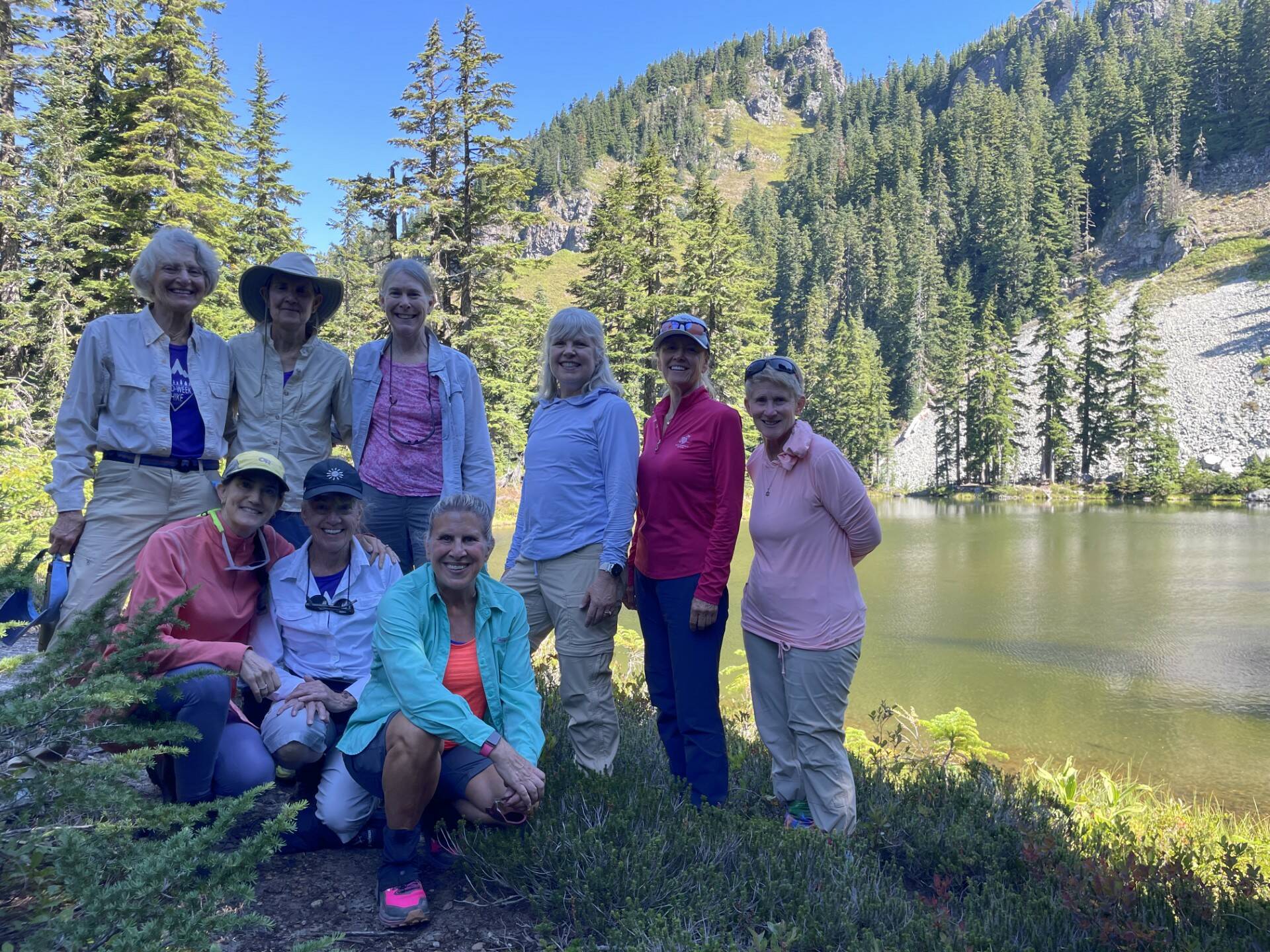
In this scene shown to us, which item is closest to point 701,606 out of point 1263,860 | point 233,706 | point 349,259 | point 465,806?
point 465,806

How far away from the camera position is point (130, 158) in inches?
723

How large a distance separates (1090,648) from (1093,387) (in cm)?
3908

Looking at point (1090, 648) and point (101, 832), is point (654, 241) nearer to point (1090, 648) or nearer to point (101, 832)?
point (1090, 648)

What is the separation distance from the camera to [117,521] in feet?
10.1

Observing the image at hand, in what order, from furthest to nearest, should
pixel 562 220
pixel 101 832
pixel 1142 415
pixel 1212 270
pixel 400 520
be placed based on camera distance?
pixel 562 220 → pixel 1212 270 → pixel 1142 415 → pixel 400 520 → pixel 101 832

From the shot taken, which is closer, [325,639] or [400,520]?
[325,639]

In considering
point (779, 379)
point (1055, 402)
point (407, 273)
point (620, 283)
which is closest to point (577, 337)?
point (407, 273)

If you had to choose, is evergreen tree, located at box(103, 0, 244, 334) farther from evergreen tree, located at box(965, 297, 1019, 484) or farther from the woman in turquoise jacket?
evergreen tree, located at box(965, 297, 1019, 484)

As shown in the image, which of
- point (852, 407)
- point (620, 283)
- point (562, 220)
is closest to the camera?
point (620, 283)

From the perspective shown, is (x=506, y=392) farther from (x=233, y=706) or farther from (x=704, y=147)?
(x=704, y=147)

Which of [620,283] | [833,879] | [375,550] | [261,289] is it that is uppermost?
[620,283]

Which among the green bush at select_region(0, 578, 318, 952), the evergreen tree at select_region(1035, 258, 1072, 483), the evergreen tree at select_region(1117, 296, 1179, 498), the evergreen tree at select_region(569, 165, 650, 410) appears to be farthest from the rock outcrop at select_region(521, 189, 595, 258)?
the green bush at select_region(0, 578, 318, 952)

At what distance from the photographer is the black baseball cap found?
2.96 metres

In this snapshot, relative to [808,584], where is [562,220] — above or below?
above
